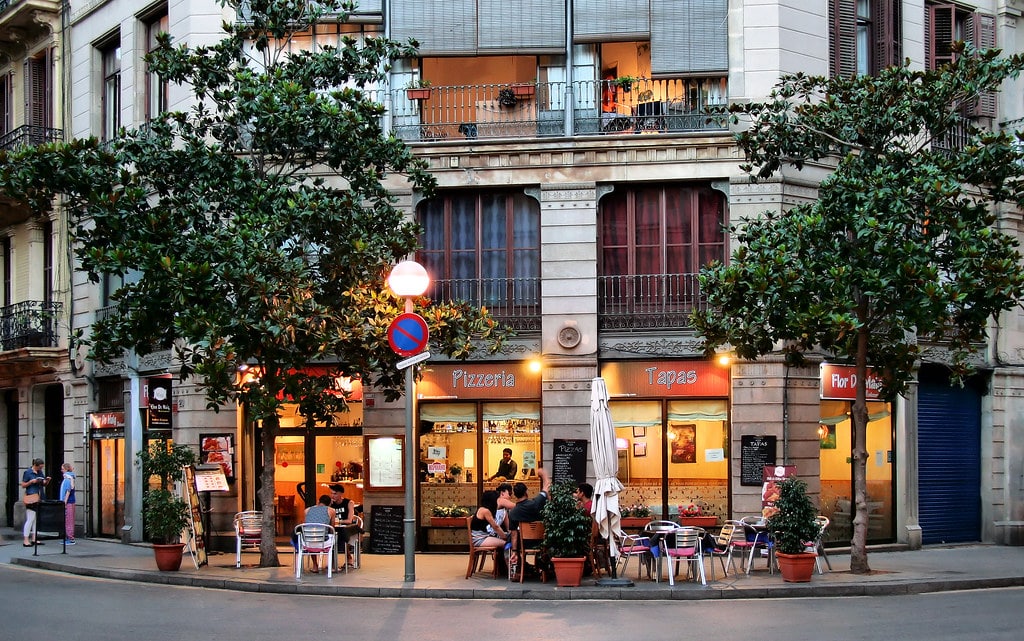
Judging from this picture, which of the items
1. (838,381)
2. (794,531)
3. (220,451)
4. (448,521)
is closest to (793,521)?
(794,531)

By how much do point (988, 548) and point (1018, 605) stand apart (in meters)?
8.81

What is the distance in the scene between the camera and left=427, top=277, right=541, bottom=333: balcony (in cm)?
2316

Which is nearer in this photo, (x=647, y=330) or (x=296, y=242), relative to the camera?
(x=296, y=242)

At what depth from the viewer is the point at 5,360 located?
30031 millimetres

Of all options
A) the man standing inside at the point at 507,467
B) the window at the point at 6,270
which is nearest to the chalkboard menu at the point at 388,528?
the man standing inside at the point at 507,467

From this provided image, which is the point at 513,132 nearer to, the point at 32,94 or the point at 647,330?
the point at 647,330

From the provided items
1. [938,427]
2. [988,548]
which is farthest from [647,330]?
[988,548]

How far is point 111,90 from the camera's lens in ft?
91.3

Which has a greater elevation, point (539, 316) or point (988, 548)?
point (539, 316)

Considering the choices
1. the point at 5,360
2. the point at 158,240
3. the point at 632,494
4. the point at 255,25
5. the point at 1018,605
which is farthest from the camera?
the point at 5,360

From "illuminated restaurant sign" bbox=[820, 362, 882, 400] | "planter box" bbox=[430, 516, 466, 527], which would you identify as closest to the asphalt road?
"illuminated restaurant sign" bbox=[820, 362, 882, 400]

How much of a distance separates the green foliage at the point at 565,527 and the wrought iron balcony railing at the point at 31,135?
1708 centimetres

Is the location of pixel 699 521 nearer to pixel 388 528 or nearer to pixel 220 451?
pixel 388 528

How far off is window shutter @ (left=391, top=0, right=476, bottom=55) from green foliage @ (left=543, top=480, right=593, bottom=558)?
976 centimetres
